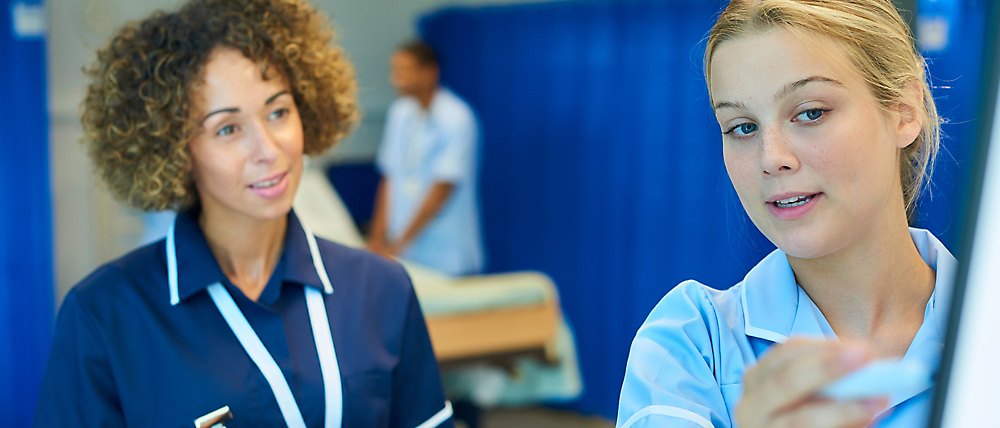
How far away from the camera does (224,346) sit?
4.51 feet

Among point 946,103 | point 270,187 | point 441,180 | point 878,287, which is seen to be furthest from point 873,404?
point 441,180

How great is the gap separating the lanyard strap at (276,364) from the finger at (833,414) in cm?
91

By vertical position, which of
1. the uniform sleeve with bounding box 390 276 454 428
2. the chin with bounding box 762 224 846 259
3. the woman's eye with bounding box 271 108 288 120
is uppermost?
the woman's eye with bounding box 271 108 288 120

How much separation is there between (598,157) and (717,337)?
2952 mm

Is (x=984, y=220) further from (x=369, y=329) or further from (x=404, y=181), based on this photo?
(x=404, y=181)

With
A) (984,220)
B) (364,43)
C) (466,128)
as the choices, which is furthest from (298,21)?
(364,43)

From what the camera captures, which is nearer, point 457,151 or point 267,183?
point 267,183

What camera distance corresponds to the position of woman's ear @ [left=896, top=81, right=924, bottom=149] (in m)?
0.89

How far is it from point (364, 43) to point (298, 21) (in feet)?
11.9

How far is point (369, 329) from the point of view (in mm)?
1477

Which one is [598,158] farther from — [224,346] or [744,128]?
[744,128]

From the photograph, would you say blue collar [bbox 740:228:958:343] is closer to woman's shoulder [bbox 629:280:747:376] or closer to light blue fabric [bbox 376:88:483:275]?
woman's shoulder [bbox 629:280:747:376]

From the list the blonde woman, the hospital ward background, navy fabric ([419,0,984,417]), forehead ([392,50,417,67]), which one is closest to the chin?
the blonde woman

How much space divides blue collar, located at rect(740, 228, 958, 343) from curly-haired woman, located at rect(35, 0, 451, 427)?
0.70 meters
